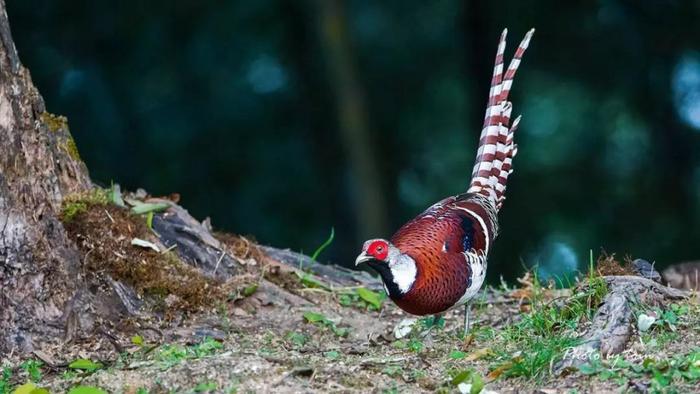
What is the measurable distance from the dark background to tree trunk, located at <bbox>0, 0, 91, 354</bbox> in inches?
237

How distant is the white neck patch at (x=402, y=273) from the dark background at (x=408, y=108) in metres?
6.02

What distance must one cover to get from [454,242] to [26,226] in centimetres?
216

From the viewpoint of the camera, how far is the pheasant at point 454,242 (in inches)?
210

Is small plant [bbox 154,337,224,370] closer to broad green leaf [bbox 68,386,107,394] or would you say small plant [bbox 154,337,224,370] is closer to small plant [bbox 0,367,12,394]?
broad green leaf [bbox 68,386,107,394]

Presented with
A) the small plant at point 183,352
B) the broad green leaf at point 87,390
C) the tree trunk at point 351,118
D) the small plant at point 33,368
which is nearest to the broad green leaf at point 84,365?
the small plant at point 33,368

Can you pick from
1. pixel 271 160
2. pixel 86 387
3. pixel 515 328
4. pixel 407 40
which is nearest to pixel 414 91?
pixel 407 40

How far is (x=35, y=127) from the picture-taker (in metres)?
5.51

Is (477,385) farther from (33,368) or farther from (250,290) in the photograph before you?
(250,290)

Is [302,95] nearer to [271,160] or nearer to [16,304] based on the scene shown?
[271,160]

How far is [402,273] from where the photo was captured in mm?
5332

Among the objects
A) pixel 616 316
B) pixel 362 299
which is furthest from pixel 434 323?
pixel 616 316

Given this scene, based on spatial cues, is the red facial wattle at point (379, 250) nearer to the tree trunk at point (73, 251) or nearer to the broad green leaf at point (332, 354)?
the broad green leaf at point (332, 354)

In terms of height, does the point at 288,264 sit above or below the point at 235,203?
below

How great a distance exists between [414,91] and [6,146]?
772 cm
